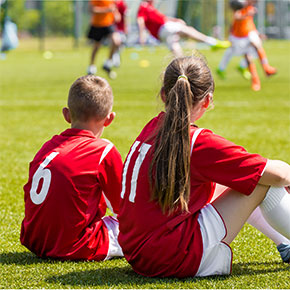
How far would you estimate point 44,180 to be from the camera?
9.68ft

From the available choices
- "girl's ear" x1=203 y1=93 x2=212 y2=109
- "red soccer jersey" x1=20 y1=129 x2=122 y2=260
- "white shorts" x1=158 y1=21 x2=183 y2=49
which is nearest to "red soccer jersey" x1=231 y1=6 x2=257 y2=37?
"white shorts" x1=158 y1=21 x2=183 y2=49

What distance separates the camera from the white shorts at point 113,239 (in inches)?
120

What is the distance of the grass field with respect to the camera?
269 centimetres

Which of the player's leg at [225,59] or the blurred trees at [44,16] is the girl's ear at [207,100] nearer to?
the player's leg at [225,59]

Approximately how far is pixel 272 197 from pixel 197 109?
470mm

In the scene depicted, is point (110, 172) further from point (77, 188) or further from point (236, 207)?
point (236, 207)

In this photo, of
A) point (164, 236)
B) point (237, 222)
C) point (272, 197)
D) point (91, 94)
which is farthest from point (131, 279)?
point (91, 94)

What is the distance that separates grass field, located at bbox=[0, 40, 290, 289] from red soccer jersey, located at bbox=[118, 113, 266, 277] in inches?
3.8

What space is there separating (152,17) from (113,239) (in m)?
11.3

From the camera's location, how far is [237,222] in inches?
102

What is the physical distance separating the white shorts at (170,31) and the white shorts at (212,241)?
36.0ft

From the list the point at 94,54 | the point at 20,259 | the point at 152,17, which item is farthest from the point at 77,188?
the point at 152,17

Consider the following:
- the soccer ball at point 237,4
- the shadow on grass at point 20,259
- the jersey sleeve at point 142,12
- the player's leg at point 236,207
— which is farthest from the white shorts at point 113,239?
the jersey sleeve at point 142,12

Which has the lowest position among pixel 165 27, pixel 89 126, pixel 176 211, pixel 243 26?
pixel 165 27
